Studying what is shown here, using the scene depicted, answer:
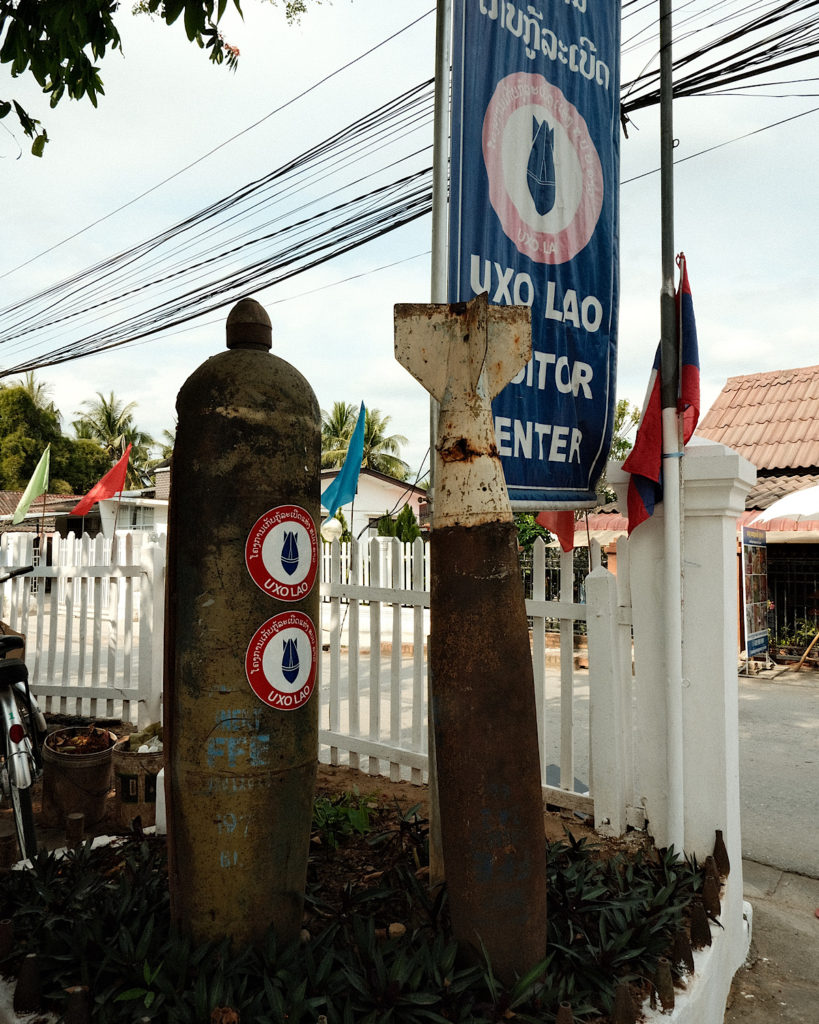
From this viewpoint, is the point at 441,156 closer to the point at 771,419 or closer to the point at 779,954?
the point at 779,954

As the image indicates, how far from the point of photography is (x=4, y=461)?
28203mm

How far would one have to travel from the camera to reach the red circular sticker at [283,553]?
7.32 feet

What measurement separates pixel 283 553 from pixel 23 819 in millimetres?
2177

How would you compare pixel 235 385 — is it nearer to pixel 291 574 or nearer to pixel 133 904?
pixel 291 574

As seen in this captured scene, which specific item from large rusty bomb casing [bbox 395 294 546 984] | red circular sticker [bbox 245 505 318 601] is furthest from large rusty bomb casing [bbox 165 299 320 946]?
large rusty bomb casing [bbox 395 294 546 984]

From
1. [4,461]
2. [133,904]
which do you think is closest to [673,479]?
[133,904]

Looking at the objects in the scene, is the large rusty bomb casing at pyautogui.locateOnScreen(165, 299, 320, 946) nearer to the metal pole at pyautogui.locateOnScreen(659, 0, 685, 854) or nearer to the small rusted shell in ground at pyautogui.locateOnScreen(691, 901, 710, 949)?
the small rusted shell in ground at pyautogui.locateOnScreen(691, 901, 710, 949)

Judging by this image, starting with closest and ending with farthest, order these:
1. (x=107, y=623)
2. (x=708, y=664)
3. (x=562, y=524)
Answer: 1. (x=708, y=664)
2. (x=562, y=524)
3. (x=107, y=623)

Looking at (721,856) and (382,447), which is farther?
(382,447)

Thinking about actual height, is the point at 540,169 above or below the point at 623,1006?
above

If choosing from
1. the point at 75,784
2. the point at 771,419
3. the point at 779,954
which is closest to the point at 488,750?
the point at 779,954

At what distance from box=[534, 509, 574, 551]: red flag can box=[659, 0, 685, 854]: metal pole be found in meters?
0.57

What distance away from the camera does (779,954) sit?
3.16 metres

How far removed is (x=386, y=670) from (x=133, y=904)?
7611 mm
